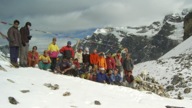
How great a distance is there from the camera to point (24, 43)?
62.3 feet

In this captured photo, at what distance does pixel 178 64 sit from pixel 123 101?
80.2ft

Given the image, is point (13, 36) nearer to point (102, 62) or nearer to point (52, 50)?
point (52, 50)

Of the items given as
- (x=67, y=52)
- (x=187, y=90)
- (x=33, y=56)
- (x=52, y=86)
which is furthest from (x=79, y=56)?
(x=187, y=90)

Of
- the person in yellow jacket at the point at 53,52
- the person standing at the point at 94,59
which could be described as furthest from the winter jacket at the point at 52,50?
the person standing at the point at 94,59

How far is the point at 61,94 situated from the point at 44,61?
18.0ft

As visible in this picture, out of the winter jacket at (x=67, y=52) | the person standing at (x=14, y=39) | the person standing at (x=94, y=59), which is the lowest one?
the person standing at (x=94, y=59)

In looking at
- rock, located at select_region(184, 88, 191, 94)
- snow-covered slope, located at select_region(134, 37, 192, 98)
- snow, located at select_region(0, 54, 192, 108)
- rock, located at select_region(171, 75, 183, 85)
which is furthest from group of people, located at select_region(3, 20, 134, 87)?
rock, located at select_region(171, 75, 183, 85)

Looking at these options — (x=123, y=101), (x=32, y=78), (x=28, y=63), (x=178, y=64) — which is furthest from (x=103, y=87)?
(x=178, y=64)

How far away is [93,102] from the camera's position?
15.0 metres

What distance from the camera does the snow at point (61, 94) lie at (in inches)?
546

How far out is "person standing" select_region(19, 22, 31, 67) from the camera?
18.9 meters

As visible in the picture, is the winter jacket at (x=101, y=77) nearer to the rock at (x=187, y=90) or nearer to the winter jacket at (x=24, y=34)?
the winter jacket at (x=24, y=34)

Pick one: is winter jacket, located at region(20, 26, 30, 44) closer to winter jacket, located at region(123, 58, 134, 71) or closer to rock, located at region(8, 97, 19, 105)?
rock, located at region(8, 97, 19, 105)

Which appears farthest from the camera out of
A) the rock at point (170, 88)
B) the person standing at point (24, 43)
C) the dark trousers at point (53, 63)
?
the rock at point (170, 88)
